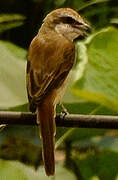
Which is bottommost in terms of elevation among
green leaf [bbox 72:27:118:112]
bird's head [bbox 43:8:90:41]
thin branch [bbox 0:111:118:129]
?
bird's head [bbox 43:8:90:41]

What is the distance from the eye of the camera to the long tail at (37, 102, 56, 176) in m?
0.92

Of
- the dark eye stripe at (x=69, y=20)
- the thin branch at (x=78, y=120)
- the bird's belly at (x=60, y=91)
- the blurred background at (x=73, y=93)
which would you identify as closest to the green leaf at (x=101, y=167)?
the blurred background at (x=73, y=93)

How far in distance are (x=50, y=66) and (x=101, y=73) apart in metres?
0.73

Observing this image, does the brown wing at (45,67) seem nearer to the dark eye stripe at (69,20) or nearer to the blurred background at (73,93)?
the blurred background at (73,93)

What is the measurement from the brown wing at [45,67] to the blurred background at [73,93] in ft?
0.08

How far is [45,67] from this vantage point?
4.13 ft

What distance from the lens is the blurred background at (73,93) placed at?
1.75 feet

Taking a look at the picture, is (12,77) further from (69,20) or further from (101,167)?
(69,20)

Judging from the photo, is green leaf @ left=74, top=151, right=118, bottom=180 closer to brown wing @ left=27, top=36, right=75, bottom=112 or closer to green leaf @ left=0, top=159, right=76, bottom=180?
green leaf @ left=0, top=159, right=76, bottom=180

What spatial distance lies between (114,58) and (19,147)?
2.56 feet

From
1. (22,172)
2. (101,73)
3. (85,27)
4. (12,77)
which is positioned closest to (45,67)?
(12,77)

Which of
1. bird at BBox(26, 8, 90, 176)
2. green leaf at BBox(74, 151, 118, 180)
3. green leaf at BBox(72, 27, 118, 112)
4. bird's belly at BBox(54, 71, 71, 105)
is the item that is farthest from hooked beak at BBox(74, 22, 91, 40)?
green leaf at BBox(72, 27, 118, 112)

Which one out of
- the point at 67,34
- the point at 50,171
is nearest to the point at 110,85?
the point at 50,171

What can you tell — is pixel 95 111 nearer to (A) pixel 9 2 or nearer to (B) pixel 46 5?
(B) pixel 46 5
